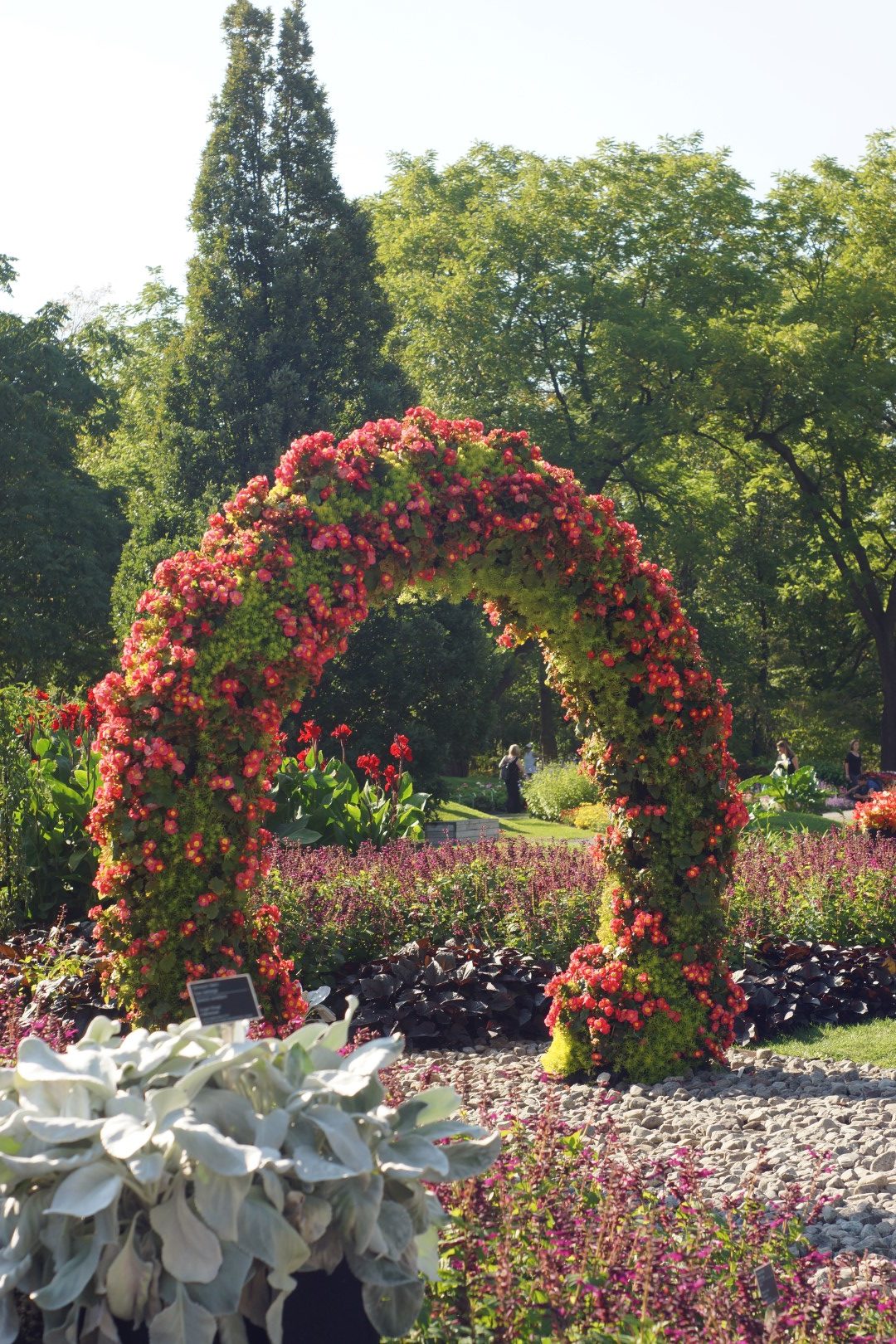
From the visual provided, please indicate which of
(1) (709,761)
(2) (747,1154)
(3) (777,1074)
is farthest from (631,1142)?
(1) (709,761)

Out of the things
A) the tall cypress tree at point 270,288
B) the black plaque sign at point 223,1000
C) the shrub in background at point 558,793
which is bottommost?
the shrub in background at point 558,793

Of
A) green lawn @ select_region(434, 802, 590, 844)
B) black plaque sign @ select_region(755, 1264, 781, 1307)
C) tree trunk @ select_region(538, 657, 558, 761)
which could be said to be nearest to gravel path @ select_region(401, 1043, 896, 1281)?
black plaque sign @ select_region(755, 1264, 781, 1307)

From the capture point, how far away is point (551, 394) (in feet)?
93.5

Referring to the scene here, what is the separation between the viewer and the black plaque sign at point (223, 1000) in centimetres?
300

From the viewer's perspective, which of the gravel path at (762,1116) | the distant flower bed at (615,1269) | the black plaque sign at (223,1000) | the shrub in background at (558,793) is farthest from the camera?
the shrub in background at (558,793)

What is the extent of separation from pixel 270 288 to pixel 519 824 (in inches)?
364

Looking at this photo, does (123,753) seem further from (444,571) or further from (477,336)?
(477,336)

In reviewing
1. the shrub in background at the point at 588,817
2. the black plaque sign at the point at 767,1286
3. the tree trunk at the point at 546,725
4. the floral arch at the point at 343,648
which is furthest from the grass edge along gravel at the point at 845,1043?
the tree trunk at the point at 546,725

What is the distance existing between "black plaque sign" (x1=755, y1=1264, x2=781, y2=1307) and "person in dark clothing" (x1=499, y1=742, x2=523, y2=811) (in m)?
18.0

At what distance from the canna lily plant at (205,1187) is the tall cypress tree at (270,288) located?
18.0m

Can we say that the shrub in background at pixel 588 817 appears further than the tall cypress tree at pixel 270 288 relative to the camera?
No

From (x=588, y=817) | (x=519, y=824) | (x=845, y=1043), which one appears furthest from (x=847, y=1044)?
(x=519, y=824)

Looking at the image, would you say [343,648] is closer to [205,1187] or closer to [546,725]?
[205,1187]

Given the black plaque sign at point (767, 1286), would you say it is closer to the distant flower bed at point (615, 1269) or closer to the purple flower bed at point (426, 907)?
the distant flower bed at point (615, 1269)
